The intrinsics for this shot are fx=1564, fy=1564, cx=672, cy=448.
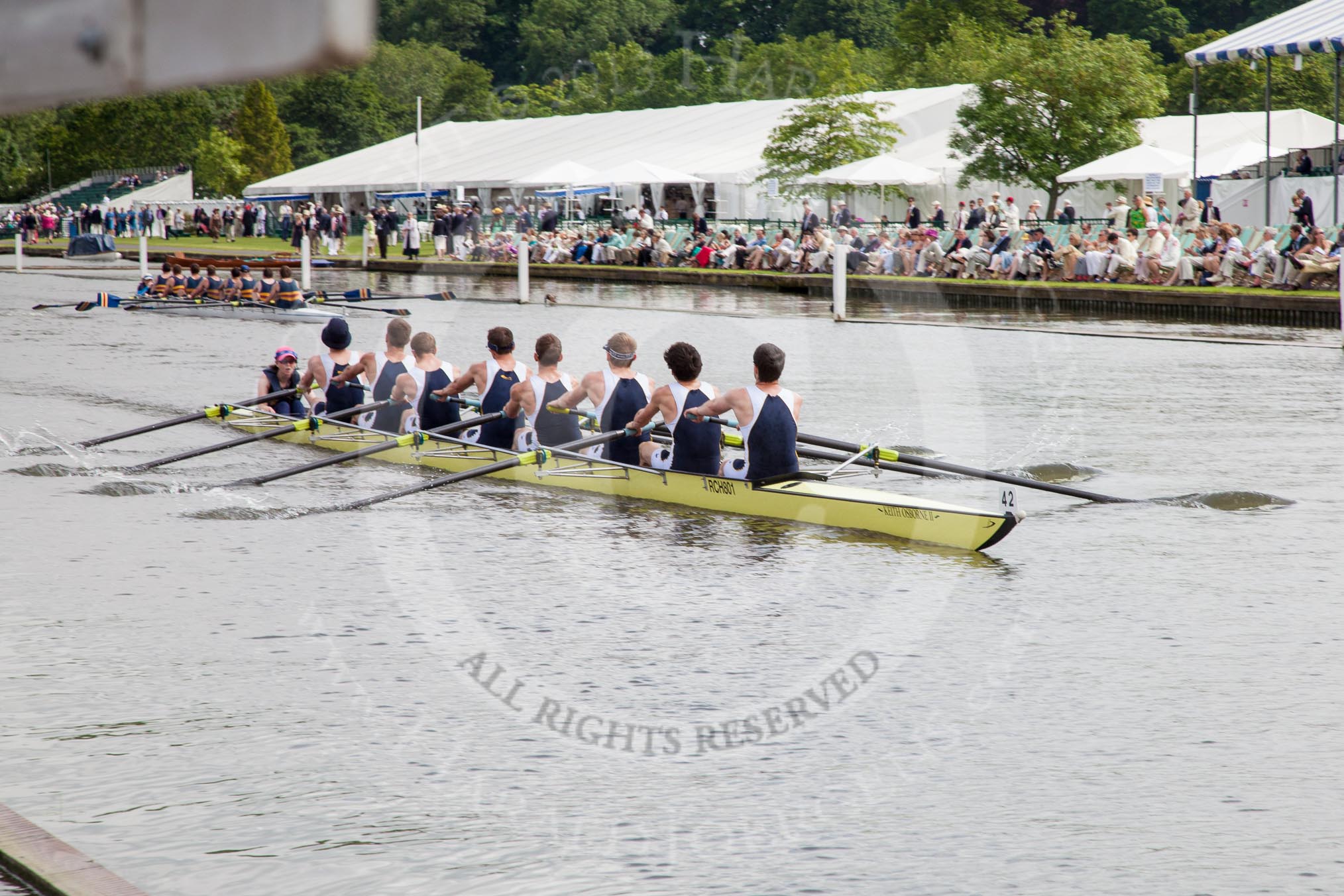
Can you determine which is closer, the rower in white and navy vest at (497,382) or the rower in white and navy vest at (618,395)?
the rower in white and navy vest at (618,395)

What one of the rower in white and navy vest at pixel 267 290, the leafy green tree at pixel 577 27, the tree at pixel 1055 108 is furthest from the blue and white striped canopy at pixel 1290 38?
the leafy green tree at pixel 577 27

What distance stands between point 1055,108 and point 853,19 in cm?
5625

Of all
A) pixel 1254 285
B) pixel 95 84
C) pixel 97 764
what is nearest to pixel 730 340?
pixel 1254 285

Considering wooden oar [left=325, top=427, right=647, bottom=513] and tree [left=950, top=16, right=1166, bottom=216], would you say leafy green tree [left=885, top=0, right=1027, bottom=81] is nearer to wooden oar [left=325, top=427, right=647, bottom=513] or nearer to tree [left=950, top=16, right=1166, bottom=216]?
tree [left=950, top=16, right=1166, bottom=216]

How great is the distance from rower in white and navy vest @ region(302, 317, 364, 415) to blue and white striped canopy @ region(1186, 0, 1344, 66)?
2069 centimetres

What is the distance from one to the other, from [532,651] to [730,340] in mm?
17264

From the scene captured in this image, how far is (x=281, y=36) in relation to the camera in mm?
1670

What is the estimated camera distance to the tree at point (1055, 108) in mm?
39406

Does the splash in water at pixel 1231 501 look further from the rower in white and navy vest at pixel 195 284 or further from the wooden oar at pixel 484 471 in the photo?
the rower in white and navy vest at pixel 195 284

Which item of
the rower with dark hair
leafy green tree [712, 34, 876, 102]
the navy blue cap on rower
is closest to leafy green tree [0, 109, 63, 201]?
leafy green tree [712, 34, 876, 102]

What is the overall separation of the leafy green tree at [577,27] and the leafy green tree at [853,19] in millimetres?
14357

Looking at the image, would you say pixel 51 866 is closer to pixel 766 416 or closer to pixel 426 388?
pixel 766 416

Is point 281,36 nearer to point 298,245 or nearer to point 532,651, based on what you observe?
point 532,651

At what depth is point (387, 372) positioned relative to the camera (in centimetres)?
1498
